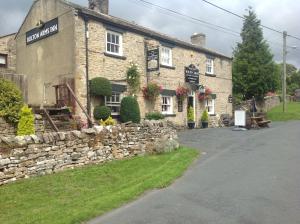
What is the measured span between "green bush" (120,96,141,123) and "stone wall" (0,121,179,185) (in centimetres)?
314

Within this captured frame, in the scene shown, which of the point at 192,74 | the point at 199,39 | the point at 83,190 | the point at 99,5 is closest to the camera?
the point at 83,190

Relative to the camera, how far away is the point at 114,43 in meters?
19.6

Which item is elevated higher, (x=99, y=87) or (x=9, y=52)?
(x=9, y=52)

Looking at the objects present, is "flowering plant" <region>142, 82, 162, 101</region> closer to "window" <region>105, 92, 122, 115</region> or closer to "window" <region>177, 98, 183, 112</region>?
"window" <region>105, 92, 122, 115</region>

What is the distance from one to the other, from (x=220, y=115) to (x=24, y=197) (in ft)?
71.8

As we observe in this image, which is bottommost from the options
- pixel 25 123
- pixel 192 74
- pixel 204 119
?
pixel 204 119

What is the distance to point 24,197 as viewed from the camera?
8.74 metres

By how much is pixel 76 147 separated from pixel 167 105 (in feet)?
40.1

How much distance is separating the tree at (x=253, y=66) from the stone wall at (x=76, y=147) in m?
21.5

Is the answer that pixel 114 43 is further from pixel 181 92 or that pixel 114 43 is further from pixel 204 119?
pixel 204 119

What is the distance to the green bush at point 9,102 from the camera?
13.4 meters

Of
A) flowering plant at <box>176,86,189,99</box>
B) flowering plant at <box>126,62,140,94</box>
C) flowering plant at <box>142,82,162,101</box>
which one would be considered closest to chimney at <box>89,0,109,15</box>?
flowering plant at <box>126,62,140,94</box>

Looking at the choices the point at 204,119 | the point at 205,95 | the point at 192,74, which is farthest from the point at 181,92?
the point at 204,119

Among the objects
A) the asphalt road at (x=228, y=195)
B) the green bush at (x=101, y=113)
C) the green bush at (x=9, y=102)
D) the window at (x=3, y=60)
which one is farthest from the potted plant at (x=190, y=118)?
the green bush at (x=9, y=102)
